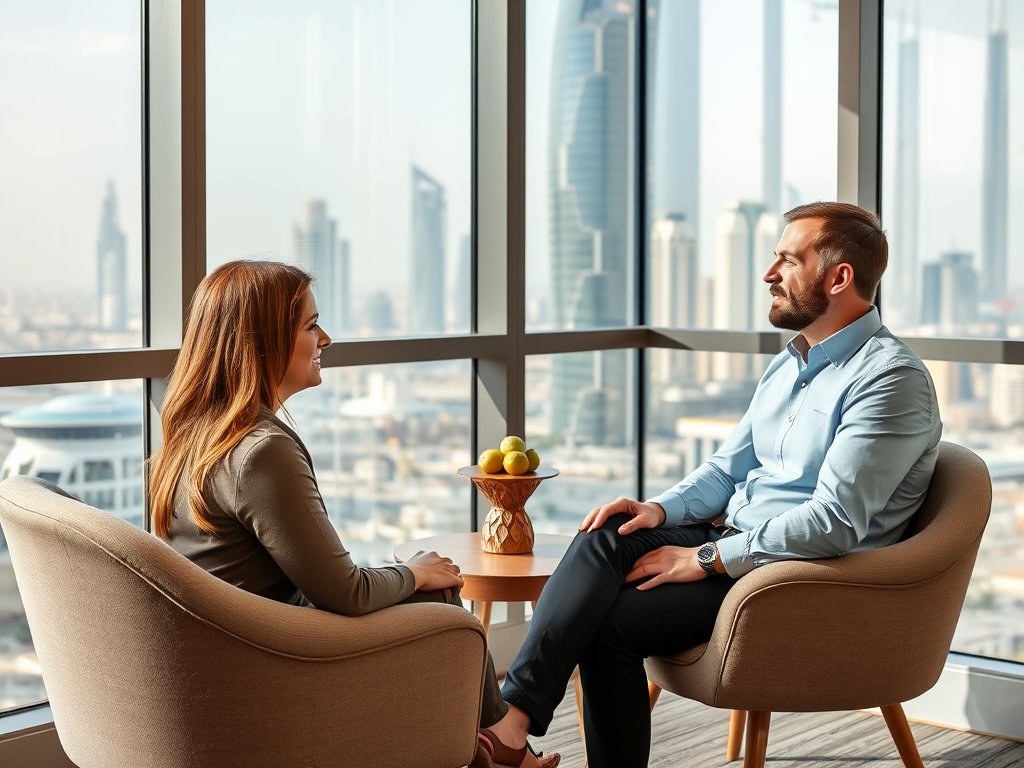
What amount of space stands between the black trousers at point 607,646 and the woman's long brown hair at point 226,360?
2.46 feet

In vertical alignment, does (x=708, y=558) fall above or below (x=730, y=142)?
below

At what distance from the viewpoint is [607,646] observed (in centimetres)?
225

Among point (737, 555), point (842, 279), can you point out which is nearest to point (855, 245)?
point (842, 279)

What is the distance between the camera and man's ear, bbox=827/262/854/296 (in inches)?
98.4

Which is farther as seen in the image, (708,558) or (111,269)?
(111,269)

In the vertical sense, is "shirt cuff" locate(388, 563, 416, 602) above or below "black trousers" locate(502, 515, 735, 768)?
above

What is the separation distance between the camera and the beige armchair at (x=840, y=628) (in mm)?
2158

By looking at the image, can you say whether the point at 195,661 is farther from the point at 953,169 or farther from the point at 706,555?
the point at 953,169

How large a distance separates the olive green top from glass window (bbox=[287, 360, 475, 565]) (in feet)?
4.00

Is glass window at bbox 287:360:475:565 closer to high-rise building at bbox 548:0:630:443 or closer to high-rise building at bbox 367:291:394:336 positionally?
high-rise building at bbox 367:291:394:336

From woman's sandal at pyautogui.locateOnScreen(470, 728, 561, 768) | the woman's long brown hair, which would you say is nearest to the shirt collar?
woman's sandal at pyautogui.locateOnScreen(470, 728, 561, 768)

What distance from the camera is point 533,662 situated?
224 centimetres

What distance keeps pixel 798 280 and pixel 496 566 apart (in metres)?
0.95

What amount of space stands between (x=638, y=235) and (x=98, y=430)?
2043mm
